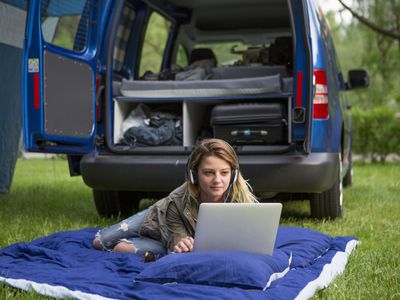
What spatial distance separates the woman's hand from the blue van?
1.69 metres

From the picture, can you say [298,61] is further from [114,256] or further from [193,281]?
[193,281]

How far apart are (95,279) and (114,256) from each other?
0.70 meters

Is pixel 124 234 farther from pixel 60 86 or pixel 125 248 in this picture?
pixel 60 86

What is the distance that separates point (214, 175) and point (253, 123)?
6.28 feet

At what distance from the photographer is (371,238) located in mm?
5246

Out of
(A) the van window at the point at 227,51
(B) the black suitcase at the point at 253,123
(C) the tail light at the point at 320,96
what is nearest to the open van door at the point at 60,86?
(B) the black suitcase at the point at 253,123

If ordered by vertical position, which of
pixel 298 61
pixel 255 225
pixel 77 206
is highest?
pixel 298 61

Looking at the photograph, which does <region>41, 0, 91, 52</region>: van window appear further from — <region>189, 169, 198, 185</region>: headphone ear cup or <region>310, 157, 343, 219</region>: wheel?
<region>189, 169, 198, 185</region>: headphone ear cup

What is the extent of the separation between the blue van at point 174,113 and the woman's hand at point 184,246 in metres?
1.69

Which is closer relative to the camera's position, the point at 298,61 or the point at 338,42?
the point at 298,61

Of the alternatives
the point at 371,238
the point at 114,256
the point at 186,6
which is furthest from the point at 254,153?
the point at 186,6

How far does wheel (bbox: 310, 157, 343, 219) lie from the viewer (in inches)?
236

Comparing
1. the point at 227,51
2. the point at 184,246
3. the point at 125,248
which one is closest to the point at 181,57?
the point at 227,51

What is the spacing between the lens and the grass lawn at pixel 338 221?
368 centimetres
